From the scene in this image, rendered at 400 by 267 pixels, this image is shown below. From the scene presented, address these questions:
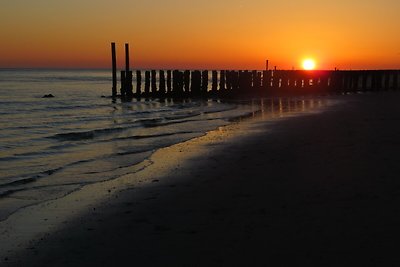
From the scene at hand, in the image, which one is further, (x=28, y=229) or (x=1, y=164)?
(x=1, y=164)

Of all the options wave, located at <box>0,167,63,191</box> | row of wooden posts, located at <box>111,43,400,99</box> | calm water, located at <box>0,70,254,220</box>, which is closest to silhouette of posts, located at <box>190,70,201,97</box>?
row of wooden posts, located at <box>111,43,400,99</box>

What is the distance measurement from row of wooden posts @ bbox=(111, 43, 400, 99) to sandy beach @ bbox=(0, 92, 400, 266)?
25.0 m

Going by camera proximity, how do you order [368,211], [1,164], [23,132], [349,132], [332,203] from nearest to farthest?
[368,211] → [332,203] → [1,164] → [349,132] → [23,132]

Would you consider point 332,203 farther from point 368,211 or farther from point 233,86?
point 233,86

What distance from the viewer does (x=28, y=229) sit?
206 inches

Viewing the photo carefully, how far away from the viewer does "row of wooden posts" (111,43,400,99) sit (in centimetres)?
3394

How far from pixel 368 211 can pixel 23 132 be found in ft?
40.1

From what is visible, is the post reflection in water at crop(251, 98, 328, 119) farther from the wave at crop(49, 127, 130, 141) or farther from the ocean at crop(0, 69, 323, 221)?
the wave at crop(49, 127, 130, 141)

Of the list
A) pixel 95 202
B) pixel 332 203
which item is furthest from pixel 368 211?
pixel 95 202

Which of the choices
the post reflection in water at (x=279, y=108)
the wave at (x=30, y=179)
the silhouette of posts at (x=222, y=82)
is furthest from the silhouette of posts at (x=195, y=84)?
the wave at (x=30, y=179)

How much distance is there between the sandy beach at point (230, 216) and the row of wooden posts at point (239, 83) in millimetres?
25033

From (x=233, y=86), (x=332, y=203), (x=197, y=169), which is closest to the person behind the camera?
(x=332, y=203)

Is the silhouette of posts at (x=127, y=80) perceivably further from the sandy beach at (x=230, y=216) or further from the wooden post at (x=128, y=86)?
the sandy beach at (x=230, y=216)

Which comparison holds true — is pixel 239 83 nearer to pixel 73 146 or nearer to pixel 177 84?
pixel 177 84
